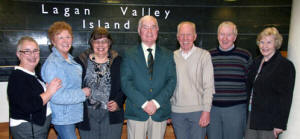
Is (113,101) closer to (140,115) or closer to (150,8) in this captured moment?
(140,115)

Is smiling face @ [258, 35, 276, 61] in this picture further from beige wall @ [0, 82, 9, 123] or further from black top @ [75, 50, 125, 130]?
beige wall @ [0, 82, 9, 123]

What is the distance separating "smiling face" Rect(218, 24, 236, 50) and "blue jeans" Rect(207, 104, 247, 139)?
2.29 feet

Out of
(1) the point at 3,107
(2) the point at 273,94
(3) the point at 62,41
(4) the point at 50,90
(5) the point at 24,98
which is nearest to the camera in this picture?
(5) the point at 24,98

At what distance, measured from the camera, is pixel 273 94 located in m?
2.07

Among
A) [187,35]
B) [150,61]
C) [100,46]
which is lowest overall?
[150,61]

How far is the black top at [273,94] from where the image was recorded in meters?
2.02

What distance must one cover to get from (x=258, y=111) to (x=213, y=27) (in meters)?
2.48

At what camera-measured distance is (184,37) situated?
226 centimetres

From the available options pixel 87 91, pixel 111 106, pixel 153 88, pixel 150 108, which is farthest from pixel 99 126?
pixel 153 88

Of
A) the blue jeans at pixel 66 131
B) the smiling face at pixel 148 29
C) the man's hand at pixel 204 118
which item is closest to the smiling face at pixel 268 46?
the man's hand at pixel 204 118

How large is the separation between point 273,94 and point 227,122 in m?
0.55

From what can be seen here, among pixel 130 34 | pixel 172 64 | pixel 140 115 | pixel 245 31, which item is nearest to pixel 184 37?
pixel 172 64

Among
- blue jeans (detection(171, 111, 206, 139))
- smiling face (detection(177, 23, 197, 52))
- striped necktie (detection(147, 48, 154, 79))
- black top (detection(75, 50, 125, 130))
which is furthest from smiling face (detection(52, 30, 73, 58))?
blue jeans (detection(171, 111, 206, 139))

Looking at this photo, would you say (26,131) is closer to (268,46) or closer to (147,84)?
(147,84)
